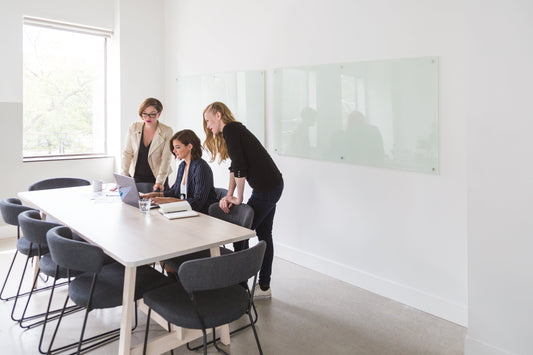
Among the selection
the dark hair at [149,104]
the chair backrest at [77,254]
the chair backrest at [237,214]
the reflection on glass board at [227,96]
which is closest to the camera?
the chair backrest at [77,254]

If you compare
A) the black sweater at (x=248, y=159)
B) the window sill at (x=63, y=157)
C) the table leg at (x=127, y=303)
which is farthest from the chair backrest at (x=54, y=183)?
the table leg at (x=127, y=303)

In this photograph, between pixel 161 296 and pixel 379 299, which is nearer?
pixel 161 296

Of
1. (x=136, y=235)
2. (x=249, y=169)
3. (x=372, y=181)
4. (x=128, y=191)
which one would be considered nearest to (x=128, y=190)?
(x=128, y=191)

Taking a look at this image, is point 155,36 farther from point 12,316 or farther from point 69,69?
point 12,316

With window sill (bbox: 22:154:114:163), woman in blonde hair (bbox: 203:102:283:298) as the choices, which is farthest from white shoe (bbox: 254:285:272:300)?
window sill (bbox: 22:154:114:163)

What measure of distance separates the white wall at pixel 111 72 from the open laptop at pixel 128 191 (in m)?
2.59

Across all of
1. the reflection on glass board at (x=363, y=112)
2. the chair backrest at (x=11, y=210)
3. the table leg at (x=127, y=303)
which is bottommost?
the table leg at (x=127, y=303)

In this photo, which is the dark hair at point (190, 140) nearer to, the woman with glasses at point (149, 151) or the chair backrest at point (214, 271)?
the woman with glasses at point (149, 151)

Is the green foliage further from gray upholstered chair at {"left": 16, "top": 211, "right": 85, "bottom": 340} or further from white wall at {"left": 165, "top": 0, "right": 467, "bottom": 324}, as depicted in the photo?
gray upholstered chair at {"left": 16, "top": 211, "right": 85, "bottom": 340}

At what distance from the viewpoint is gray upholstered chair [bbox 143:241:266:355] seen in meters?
2.05

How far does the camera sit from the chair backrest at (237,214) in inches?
119

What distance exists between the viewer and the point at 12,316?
3.13 m

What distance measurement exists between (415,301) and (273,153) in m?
2.10

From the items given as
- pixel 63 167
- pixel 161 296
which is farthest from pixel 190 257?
pixel 63 167
